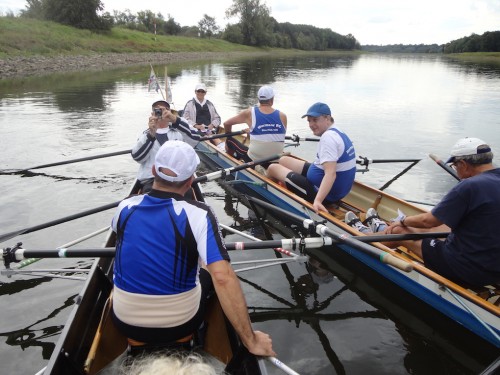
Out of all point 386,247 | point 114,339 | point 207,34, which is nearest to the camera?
point 114,339

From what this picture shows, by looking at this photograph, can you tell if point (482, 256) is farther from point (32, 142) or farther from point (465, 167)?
point (32, 142)

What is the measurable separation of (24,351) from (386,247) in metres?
4.78

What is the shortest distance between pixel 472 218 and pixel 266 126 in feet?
16.8

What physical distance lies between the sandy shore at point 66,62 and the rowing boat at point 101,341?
1179 inches

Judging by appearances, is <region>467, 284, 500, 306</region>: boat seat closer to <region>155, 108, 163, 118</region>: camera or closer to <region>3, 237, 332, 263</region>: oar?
<region>3, 237, 332, 263</region>: oar

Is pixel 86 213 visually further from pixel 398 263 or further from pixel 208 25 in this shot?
pixel 208 25

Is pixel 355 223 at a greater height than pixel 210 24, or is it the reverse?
pixel 210 24

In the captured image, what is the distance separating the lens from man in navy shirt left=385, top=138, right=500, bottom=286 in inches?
157

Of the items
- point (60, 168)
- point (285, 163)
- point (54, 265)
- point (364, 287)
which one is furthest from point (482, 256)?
point (60, 168)

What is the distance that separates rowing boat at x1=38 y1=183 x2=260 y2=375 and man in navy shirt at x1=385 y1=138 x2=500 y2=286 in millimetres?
2661

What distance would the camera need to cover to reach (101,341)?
12.1 ft

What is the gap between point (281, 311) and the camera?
17.8 feet

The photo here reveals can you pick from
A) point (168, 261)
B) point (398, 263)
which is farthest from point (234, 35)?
point (168, 261)

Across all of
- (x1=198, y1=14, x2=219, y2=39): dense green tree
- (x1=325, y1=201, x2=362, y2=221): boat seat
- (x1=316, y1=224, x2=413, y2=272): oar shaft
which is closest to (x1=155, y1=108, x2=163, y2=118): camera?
(x1=316, y1=224, x2=413, y2=272): oar shaft
